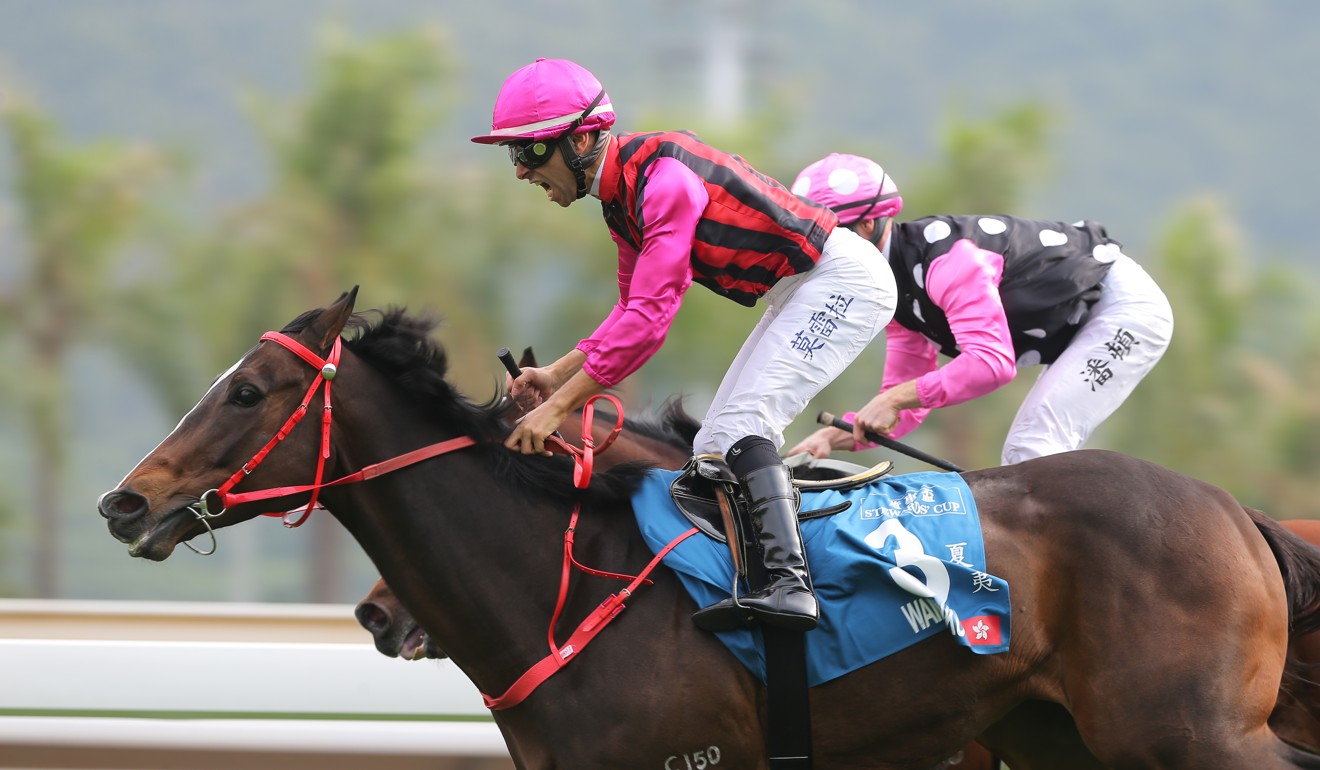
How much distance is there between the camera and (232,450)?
3332 millimetres

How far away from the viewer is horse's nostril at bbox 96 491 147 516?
3193 millimetres

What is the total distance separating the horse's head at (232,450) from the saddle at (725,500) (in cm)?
93

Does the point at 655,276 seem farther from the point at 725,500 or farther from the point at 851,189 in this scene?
the point at 851,189

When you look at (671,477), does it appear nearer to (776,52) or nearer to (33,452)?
(33,452)

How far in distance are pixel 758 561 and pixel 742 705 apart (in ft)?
1.14

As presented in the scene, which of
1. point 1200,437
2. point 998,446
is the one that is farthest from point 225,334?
point 1200,437

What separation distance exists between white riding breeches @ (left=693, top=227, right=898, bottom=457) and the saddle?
0.32ft

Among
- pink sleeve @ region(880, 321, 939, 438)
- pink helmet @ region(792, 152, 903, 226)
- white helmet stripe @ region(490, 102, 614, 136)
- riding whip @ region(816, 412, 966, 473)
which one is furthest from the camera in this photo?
pink sleeve @ region(880, 321, 939, 438)

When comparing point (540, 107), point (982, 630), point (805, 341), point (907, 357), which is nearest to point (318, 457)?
point (540, 107)

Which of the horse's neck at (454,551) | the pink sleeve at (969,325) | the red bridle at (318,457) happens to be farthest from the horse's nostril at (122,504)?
the pink sleeve at (969,325)

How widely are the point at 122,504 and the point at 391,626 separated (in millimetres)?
1230

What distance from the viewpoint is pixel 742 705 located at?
3.37 m

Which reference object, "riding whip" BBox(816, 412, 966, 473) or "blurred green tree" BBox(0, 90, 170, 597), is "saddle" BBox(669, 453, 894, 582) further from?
"blurred green tree" BBox(0, 90, 170, 597)

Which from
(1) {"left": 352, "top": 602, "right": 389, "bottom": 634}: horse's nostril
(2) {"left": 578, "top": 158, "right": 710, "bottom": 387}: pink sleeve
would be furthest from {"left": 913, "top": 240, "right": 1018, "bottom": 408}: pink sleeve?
(1) {"left": 352, "top": 602, "right": 389, "bottom": 634}: horse's nostril
